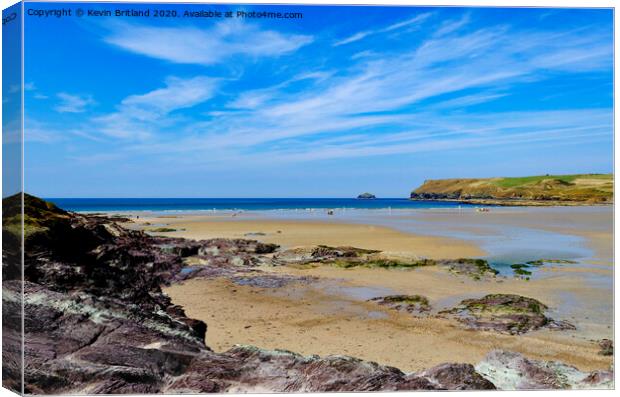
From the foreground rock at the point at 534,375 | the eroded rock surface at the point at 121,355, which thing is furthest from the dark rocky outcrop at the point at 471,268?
the eroded rock surface at the point at 121,355

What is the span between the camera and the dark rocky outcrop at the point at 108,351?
186 inches

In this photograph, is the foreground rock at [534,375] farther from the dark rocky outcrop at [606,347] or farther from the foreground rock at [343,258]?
the foreground rock at [343,258]

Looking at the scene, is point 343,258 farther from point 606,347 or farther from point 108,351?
point 108,351

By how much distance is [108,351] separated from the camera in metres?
4.76

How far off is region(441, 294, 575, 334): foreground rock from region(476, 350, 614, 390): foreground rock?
0.62 meters

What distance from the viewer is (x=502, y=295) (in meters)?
6.52

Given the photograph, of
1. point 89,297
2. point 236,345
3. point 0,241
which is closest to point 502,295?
point 236,345

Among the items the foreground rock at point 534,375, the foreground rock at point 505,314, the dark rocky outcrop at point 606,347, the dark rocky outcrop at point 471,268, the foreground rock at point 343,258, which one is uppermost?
the foreground rock at point 343,258

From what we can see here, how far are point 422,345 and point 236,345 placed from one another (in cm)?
218

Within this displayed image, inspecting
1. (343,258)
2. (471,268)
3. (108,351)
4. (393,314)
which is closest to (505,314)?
(393,314)

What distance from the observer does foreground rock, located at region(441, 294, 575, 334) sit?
5906 millimetres

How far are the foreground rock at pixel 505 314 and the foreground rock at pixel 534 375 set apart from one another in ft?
2.05

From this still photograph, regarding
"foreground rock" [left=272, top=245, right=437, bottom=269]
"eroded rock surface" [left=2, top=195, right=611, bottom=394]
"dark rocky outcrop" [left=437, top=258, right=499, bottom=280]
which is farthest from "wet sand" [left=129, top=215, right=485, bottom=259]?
"eroded rock surface" [left=2, top=195, right=611, bottom=394]

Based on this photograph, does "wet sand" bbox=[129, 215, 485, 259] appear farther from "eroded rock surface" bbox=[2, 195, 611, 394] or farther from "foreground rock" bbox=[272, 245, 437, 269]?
"eroded rock surface" bbox=[2, 195, 611, 394]
